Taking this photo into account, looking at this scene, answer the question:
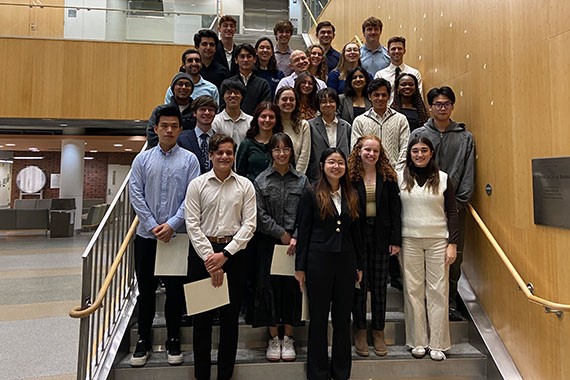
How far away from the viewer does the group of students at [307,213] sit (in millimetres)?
2512

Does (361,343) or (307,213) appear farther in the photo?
(361,343)

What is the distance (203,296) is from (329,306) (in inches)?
31.7

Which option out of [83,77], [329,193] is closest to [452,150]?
[329,193]

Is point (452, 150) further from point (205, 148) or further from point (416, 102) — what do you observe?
point (205, 148)

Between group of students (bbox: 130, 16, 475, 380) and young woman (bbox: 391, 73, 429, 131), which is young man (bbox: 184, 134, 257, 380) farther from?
young woman (bbox: 391, 73, 429, 131)

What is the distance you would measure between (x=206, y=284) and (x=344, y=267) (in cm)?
88

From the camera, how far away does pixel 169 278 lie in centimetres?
265

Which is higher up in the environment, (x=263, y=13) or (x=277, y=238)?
(x=263, y=13)

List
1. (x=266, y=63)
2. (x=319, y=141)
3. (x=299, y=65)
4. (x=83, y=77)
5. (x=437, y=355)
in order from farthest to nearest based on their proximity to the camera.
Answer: (x=83, y=77) < (x=266, y=63) < (x=299, y=65) < (x=319, y=141) < (x=437, y=355)

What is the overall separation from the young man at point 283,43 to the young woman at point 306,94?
1059 mm

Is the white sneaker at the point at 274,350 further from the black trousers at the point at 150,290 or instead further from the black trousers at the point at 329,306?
the black trousers at the point at 150,290

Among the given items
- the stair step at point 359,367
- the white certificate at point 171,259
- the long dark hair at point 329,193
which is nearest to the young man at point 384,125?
the long dark hair at point 329,193

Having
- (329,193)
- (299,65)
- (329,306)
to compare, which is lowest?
(329,306)

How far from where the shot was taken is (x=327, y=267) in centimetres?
248
